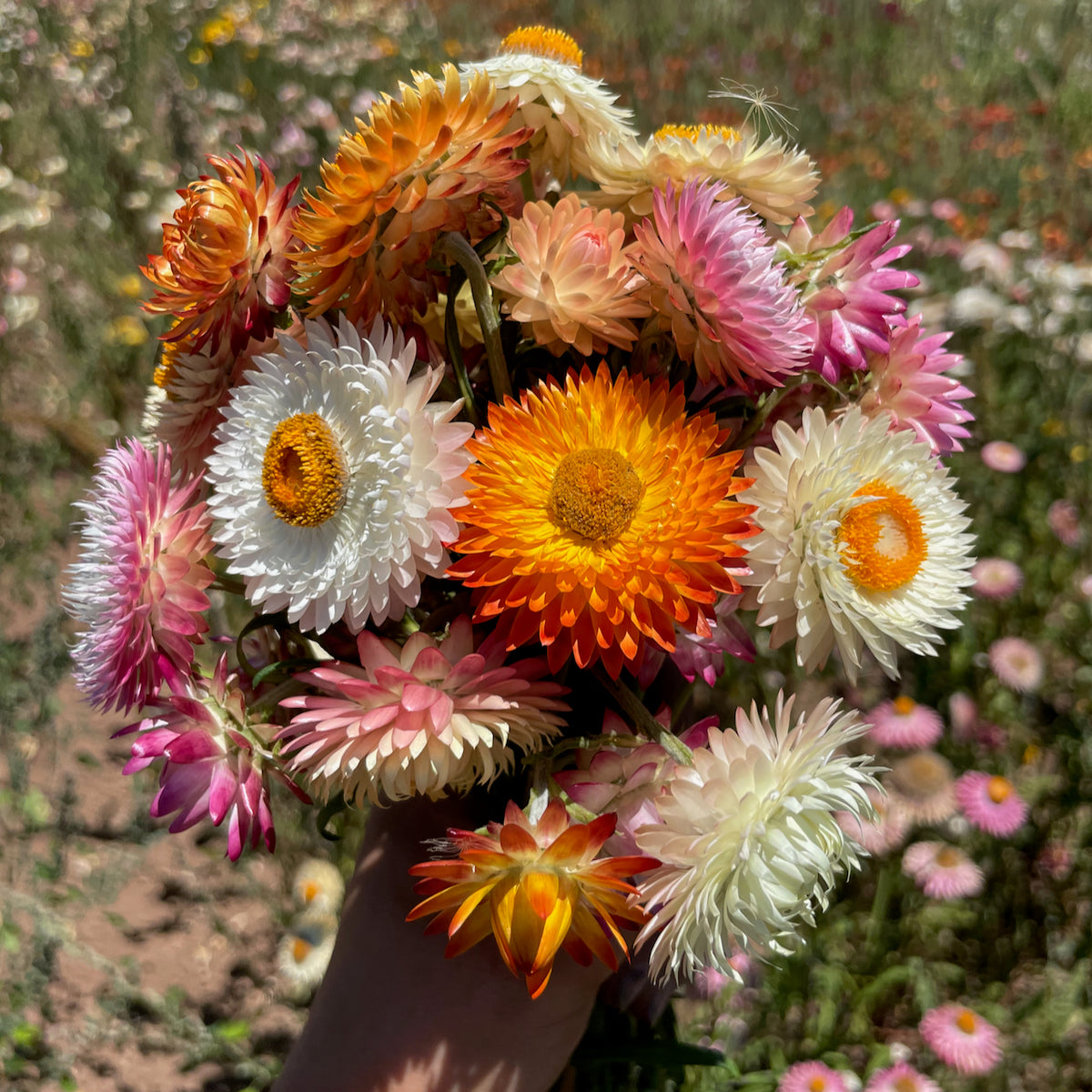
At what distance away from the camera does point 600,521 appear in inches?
24.9

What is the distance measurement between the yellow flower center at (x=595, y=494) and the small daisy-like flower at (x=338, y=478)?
8cm

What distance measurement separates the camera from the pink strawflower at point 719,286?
591 millimetres

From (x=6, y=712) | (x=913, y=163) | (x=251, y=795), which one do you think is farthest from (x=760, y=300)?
(x=913, y=163)

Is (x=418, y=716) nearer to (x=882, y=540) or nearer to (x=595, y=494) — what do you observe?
(x=595, y=494)

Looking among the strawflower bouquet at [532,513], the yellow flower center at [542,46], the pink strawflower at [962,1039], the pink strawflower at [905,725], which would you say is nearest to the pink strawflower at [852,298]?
the strawflower bouquet at [532,513]

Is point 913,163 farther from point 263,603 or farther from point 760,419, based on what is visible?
point 263,603

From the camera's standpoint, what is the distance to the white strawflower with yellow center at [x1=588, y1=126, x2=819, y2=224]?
0.70 m

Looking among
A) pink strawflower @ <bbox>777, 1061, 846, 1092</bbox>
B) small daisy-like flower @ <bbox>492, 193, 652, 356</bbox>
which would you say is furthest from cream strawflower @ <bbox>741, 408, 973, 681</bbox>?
pink strawflower @ <bbox>777, 1061, 846, 1092</bbox>

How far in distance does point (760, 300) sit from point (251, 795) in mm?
531

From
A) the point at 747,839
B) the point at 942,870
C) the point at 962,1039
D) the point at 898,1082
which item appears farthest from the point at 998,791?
the point at 747,839

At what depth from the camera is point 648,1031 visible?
112 centimetres

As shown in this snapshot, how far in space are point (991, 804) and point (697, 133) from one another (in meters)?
1.17

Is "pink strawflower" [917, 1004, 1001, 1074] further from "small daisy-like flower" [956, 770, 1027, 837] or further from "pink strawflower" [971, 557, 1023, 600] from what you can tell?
"pink strawflower" [971, 557, 1023, 600]

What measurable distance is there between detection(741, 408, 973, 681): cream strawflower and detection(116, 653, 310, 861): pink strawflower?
1.35ft
